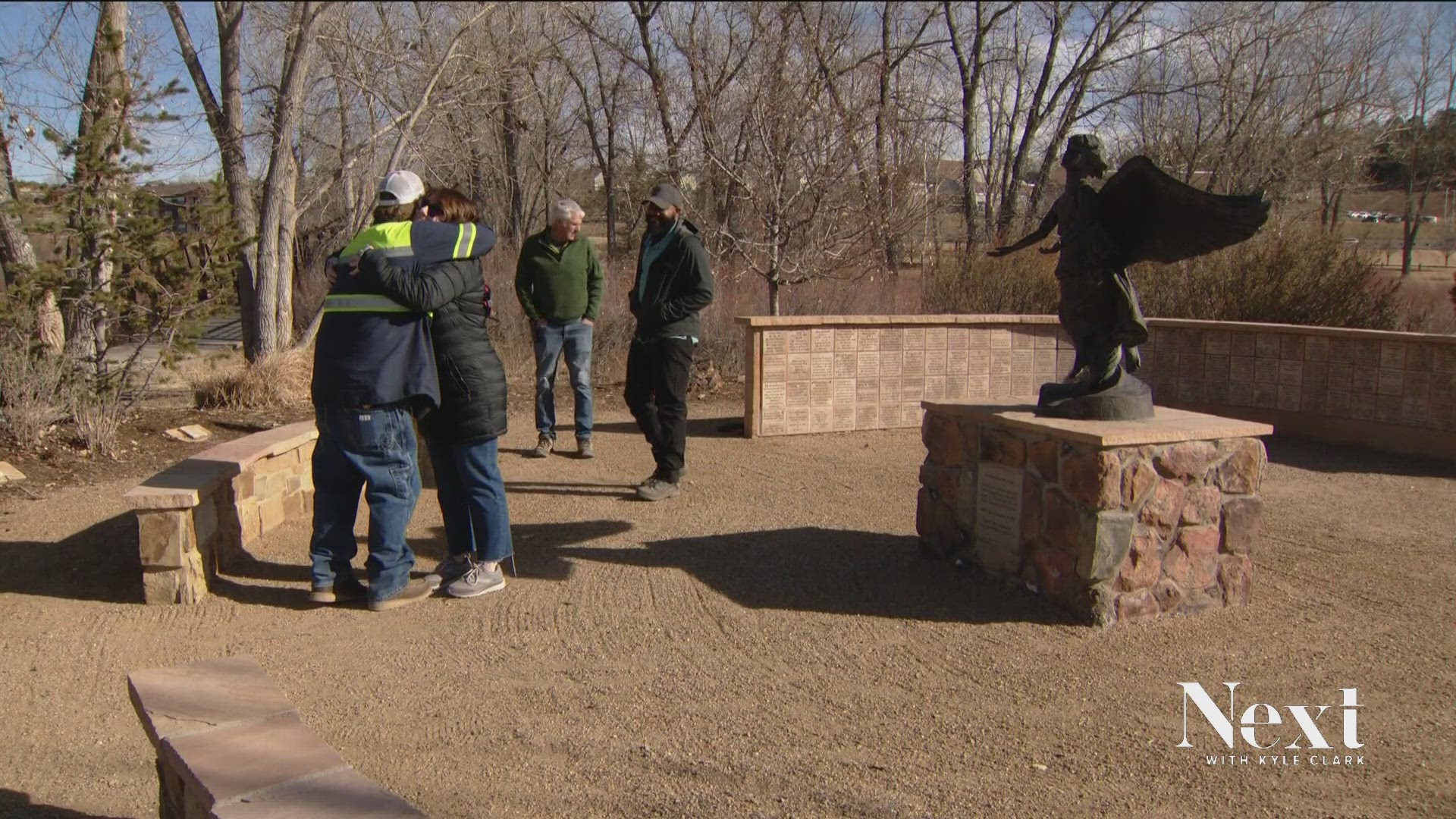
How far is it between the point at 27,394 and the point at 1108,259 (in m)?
6.32

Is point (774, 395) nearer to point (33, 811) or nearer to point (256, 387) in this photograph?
point (256, 387)

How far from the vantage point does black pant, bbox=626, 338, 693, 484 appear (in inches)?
249

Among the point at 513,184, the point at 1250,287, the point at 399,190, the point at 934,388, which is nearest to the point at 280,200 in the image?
the point at 934,388

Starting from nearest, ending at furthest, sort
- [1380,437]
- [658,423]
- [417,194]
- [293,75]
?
[417,194], [658,423], [1380,437], [293,75]

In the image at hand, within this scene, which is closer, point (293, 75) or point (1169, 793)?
point (1169, 793)

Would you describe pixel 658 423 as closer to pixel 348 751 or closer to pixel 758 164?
pixel 348 751

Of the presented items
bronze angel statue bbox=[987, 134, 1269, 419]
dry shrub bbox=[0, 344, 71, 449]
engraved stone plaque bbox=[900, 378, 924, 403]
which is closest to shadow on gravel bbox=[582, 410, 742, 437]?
engraved stone plaque bbox=[900, 378, 924, 403]

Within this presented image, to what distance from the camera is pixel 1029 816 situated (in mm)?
2959

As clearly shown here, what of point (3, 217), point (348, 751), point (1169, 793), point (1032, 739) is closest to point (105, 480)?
point (3, 217)

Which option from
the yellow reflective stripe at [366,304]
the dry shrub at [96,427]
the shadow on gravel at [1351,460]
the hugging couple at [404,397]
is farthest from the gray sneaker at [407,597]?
the shadow on gravel at [1351,460]

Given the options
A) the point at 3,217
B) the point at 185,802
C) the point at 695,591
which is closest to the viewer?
the point at 185,802

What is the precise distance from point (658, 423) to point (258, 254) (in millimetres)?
5181

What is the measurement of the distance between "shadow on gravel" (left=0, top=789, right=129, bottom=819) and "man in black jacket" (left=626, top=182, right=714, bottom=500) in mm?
3596

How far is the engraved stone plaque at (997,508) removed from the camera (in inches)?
187
